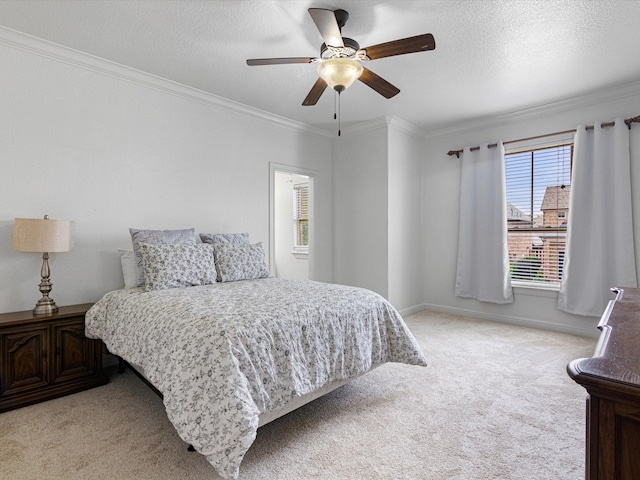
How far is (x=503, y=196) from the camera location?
4336mm

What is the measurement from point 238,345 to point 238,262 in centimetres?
171

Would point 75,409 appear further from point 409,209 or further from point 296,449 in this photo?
point 409,209

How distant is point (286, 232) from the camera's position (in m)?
6.57

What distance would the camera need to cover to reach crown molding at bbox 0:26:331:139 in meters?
2.63

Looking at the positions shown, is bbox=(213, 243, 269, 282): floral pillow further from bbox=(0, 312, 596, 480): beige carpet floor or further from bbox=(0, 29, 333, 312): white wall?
bbox=(0, 312, 596, 480): beige carpet floor

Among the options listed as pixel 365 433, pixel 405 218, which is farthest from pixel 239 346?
pixel 405 218

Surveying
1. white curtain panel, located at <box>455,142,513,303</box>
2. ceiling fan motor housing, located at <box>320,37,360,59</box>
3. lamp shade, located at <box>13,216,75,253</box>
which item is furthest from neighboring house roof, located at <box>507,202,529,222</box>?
lamp shade, located at <box>13,216,75,253</box>

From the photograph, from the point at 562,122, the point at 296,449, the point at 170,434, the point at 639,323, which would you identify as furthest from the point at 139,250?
the point at 562,122

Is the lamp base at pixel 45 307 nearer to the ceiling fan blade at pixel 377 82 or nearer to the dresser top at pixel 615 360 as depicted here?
the ceiling fan blade at pixel 377 82

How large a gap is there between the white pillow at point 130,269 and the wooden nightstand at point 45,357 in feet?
1.19

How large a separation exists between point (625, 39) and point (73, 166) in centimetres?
457

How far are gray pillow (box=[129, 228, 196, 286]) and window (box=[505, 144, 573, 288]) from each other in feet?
12.9

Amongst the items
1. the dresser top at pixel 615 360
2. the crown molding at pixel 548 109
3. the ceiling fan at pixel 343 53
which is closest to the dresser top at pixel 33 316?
the ceiling fan at pixel 343 53

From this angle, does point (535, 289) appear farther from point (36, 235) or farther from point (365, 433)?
point (36, 235)
